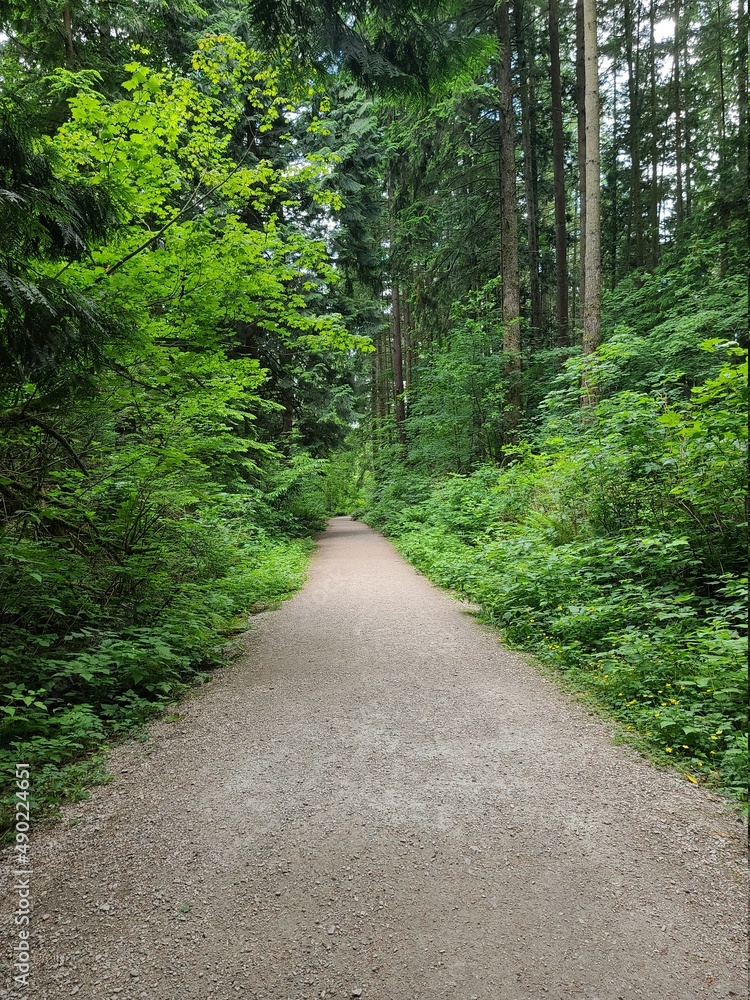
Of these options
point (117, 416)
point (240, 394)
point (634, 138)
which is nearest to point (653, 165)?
point (634, 138)

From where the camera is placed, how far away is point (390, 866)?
2.29 metres

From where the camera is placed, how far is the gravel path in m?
1.75

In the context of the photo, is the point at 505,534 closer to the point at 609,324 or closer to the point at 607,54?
the point at 609,324

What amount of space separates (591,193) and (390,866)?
36.2 ft

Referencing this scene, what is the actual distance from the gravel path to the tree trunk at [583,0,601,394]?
22.7 ft

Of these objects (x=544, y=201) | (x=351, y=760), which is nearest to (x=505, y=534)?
(x=351, y=760)

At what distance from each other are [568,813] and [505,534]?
6.59 metres

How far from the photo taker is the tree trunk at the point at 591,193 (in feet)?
28.6

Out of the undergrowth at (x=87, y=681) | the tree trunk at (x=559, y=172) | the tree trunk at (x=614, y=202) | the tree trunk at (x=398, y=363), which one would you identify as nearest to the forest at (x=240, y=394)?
the undergrowth at (x=87, y=681)

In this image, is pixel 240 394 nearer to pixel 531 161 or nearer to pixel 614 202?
pixel 531 161

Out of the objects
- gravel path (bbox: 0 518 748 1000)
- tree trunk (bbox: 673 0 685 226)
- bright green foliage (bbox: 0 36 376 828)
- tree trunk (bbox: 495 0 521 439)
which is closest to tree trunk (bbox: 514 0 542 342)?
tree trunk (bbox: 495 0 521 439)

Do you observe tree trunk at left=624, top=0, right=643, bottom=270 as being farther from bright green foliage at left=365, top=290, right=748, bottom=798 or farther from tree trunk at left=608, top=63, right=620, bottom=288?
bright green foliage at left=365, top=290, right=748, bottom=798

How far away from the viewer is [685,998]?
5.31 ft

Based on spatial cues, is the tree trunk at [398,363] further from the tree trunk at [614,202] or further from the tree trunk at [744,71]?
the tree trunk at [744,71]
